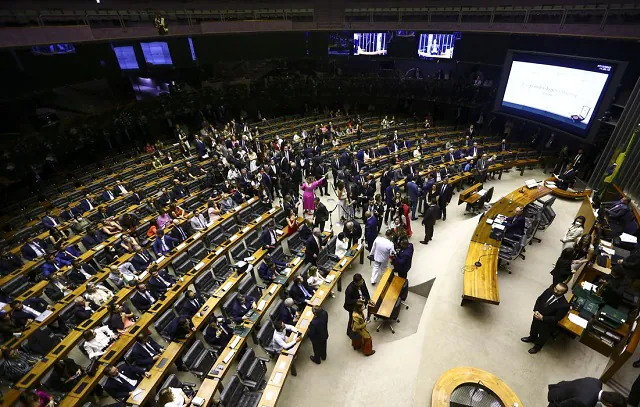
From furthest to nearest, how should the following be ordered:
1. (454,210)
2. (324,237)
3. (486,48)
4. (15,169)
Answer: (486,48) → (15,169) → (454,210) → (324,237)

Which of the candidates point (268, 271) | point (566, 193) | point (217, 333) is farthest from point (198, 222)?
point (566, 193)

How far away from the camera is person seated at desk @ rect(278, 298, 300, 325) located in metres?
7.47

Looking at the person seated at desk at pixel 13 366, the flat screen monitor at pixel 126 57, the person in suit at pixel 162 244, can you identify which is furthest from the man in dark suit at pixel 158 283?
the flat screen monitor at pixel 126 57

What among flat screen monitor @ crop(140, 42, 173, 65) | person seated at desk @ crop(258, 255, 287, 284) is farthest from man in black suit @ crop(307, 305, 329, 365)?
flat screen monitor @ crop(140, 42, 173, 65)

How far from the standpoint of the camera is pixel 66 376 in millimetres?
6887

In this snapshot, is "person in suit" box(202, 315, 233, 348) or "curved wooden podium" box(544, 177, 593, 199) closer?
"person in suit" box(202, 315, 233, 348)

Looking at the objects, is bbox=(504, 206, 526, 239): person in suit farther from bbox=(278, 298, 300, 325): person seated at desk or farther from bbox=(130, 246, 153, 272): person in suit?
bbox=(130, 246, 153, 272): person in suit

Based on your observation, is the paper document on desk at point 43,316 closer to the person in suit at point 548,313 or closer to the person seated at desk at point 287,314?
the person seated at desk at point 287,314

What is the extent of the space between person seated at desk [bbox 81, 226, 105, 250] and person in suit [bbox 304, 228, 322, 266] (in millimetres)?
7033

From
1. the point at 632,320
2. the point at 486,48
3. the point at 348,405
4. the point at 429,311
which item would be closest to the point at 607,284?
the point at 632,320

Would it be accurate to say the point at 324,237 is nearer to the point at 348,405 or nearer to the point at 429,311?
the point at 429,311

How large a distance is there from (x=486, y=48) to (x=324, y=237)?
18.7m

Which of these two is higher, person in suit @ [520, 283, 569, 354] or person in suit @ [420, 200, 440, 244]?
person in suit @ [520, 283, 569, 354]

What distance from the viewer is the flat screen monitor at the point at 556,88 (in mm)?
14531
